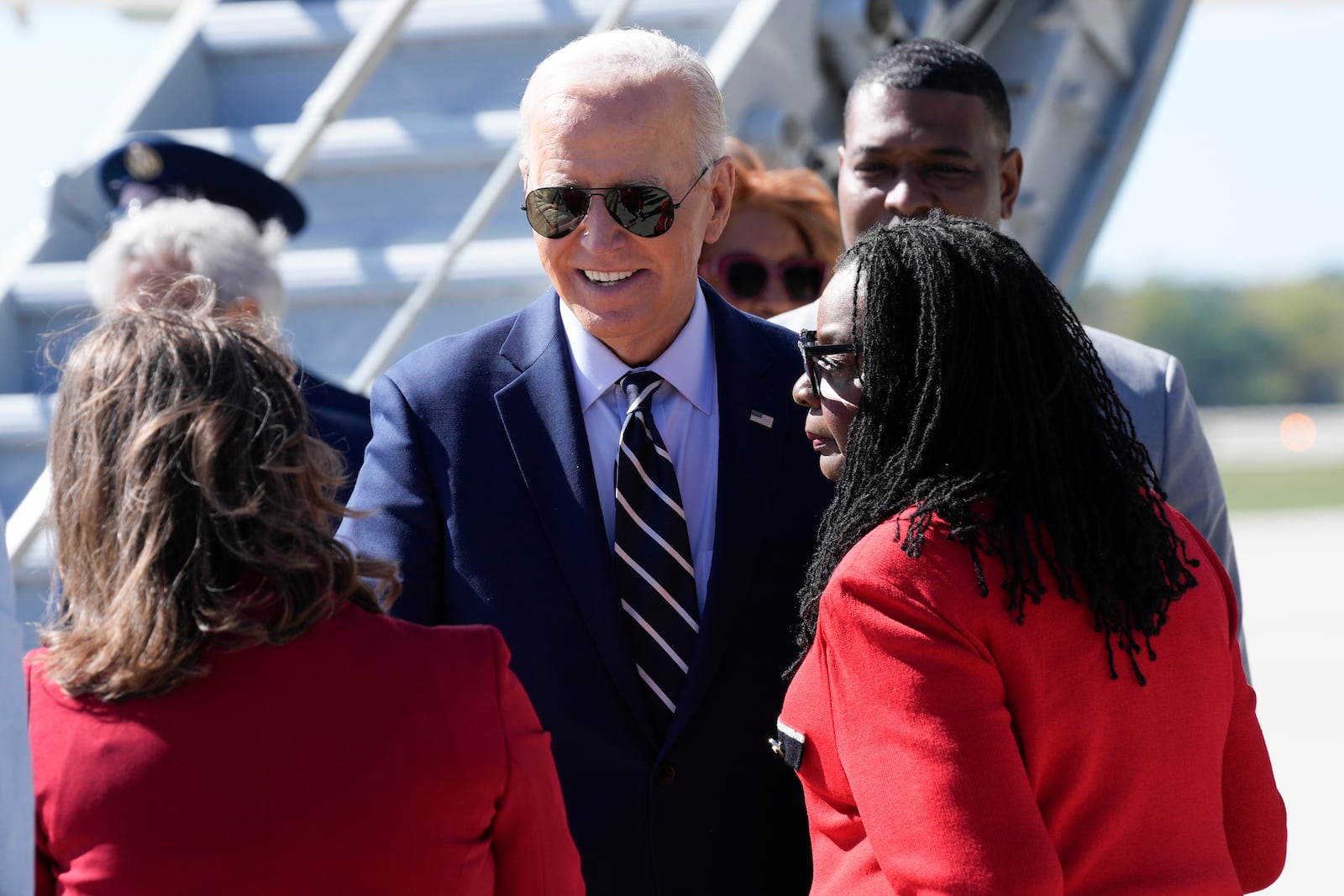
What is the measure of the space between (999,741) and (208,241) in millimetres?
2568

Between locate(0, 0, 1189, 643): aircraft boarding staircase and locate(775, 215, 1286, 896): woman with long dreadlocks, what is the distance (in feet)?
7.25

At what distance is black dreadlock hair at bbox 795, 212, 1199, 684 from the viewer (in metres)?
1.73

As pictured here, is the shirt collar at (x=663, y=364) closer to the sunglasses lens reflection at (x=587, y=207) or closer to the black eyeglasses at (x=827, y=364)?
the sunglasses lens reflection at (x=587, y=207)

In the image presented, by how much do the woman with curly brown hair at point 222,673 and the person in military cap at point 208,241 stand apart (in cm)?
140

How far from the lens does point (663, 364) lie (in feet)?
8.18

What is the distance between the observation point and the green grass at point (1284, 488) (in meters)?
33.8

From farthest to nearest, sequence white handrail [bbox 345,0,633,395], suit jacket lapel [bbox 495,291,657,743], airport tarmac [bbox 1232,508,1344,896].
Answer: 1. airport tarmac [bbox 1232,508,1344,896]
2. white handrail [bbox 345,0,633,395]
3. suit jacket lapel [bbox 495,291,657,743]

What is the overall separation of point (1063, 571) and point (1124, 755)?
22 centimetres

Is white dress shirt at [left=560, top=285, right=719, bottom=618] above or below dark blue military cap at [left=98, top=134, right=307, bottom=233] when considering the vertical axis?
above

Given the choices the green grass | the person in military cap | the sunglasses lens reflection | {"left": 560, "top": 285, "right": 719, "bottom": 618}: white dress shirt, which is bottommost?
the green grass

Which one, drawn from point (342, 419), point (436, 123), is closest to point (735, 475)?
point (342, 419)

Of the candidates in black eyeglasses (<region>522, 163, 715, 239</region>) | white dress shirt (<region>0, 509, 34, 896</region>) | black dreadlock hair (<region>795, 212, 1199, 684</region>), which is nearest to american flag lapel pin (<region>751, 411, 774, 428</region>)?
black eyeglasses (<region>522, 163, 715, 239</region>)

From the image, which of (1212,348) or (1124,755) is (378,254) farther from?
(1212,348)

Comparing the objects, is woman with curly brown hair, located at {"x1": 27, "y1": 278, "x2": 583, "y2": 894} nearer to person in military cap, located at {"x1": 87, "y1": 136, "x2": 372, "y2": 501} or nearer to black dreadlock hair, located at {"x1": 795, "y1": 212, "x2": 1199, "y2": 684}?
black dreadlock hair, located at {"x1": 795, "y1": 212, "x2": 1199, "y2": 684}
